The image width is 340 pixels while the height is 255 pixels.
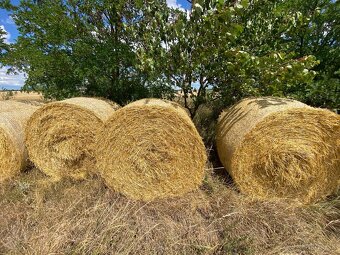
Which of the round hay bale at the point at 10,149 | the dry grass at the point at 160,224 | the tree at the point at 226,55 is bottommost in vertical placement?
the dry grass at the point at 160,224

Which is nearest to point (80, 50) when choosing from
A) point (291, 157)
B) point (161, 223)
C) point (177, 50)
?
point (177, 50)

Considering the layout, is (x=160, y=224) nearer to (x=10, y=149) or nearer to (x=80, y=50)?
(x=10, y=149)

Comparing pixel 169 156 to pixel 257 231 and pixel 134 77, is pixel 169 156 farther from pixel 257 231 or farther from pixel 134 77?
pixel 134 77

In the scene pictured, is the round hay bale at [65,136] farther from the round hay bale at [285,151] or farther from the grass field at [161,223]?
the round hay bale at [285,151]

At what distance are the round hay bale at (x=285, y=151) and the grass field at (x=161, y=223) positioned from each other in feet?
0.71

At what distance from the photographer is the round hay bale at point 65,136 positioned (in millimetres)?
4137

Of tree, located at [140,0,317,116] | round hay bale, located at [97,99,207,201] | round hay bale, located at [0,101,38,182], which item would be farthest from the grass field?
tree, located at [140,0,317,116]

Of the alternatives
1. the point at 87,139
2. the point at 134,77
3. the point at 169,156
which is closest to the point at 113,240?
the point at 169,156

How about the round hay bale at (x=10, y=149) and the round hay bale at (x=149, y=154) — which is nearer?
the round hay bale at (x=149, y=154)

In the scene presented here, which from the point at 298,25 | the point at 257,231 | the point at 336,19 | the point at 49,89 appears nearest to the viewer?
the point at 257,231

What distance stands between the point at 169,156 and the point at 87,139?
1434 mm

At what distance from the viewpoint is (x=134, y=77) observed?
21.7ft

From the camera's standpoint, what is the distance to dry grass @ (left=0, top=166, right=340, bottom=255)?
271 cm

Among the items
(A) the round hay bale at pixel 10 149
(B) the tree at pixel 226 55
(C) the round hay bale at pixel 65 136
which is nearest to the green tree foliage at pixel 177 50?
(B) the tree at pixel 226 55
